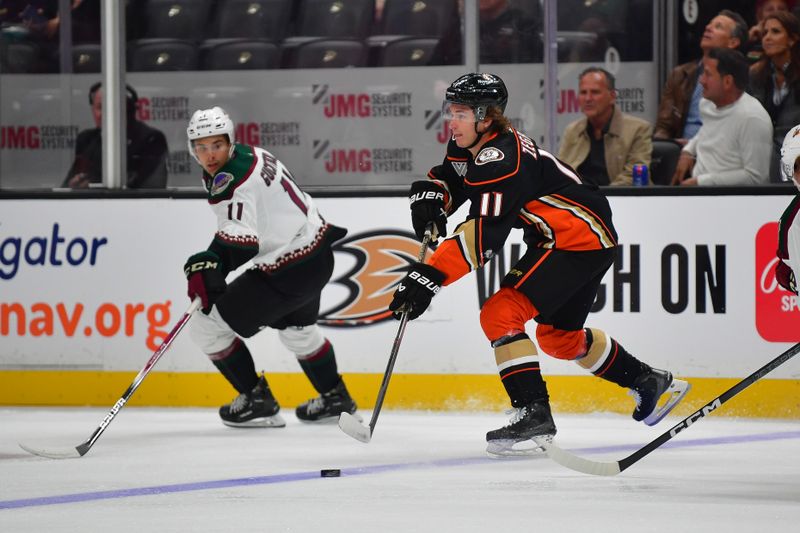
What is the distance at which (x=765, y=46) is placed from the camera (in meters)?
5.59

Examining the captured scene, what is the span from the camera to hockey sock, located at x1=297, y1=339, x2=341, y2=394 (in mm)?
5234

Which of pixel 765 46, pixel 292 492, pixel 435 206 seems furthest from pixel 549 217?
pixel 765 46

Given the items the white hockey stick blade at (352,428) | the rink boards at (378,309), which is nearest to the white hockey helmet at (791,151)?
the white hockey stick blade at (352,428)

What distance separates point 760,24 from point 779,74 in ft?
0.73

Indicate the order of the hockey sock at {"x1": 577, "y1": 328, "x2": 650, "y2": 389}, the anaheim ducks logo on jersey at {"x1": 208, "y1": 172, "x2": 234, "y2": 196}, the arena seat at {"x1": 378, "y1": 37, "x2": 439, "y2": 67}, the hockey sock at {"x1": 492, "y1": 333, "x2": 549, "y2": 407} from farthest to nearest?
the arena seat at {"x1": 378, "y1": 37, "x2": 439, "y2": 67} < the anaheim ducks logo on jersey at {"x1": 208, "y1": 172, "x2": 234, "y2": 196} < the hockey sock at {"x1": 577, "y1": 328, "x2": 650, "y2": 389} < the hockey sock at {"x1": 492, "y1": 333, "x2": 549, "y2": 407}

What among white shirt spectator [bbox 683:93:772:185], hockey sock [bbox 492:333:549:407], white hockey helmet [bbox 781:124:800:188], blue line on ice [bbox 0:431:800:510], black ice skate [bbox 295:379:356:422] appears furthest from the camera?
white shirt spectator [bbox 683:93:772:185]

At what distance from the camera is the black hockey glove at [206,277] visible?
4770 millimetres

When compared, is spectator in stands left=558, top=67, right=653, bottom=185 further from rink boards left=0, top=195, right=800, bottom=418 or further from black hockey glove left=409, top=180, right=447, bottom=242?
black hockey glove left=409, top=180, right=447, bottom=242

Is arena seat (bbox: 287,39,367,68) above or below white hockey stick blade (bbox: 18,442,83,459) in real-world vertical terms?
above

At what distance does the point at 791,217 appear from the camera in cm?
362

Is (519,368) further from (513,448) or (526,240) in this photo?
(526,240)

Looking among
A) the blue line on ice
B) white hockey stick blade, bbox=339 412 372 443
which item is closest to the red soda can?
the blue line on ice

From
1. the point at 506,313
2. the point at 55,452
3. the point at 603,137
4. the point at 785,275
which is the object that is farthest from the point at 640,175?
the point at 55,452

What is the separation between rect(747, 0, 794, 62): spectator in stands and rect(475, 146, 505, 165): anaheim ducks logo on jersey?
1.92 meters
